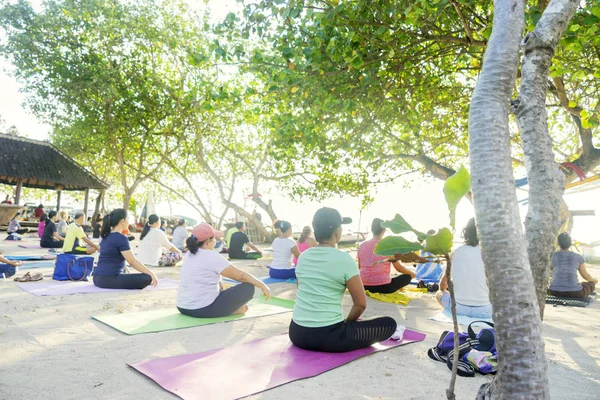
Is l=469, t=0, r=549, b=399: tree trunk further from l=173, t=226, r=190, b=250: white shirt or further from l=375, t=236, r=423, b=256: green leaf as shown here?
l=173, t=226, r=190, b=250: white shirt

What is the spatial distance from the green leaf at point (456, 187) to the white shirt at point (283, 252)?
22.1 ft

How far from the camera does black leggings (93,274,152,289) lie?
6941mm

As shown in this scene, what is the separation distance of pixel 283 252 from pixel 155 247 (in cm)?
342

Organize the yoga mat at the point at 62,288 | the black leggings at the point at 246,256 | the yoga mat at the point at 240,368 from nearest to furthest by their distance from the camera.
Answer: the yoga mat at the point at 240,368 < the yoga mat at the point at 62,288 < the black leggings at the point at 246,256

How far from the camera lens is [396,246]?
6.53ft

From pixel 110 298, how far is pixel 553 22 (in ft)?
20.6

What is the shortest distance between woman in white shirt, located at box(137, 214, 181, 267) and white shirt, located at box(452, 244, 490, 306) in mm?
6339

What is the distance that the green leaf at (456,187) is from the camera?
1.89 meters

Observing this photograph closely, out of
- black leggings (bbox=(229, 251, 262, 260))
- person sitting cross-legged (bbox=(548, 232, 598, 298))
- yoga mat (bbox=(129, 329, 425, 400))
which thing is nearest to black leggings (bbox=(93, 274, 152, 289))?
yoga mat (bbox=(129, 329, 425, 400))

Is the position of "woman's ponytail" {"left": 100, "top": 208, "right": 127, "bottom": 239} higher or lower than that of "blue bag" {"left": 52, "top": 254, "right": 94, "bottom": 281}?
higher

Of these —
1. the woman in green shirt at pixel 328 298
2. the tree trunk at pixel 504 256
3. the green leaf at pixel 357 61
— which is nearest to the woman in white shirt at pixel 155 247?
the green leaf at pixel 357 61

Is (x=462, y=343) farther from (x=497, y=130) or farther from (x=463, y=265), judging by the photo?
(x=497, y=130)

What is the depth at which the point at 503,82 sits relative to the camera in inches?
78.8

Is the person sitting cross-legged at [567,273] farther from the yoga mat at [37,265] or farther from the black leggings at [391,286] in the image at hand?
the yoga mat at [37,265]
